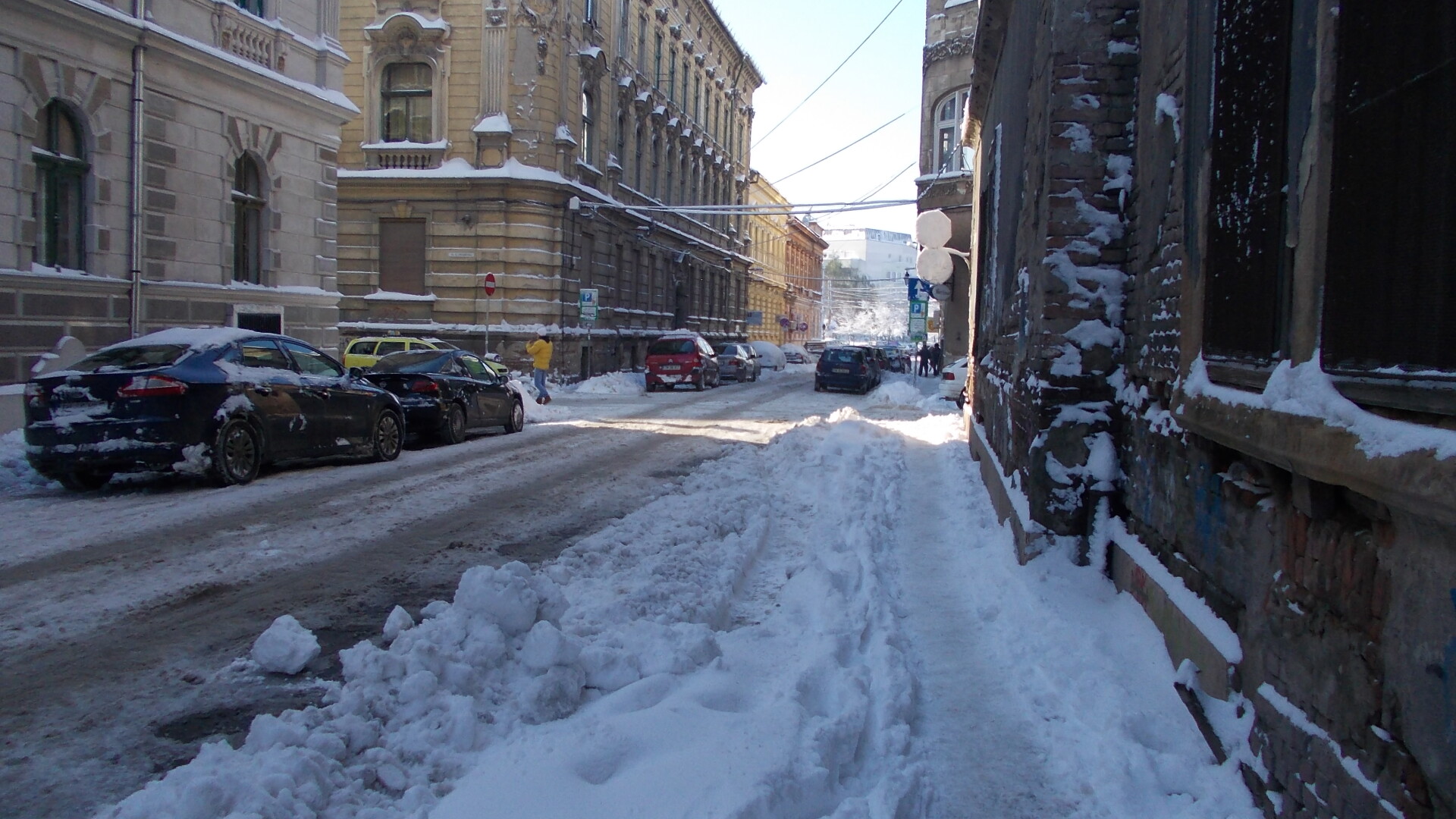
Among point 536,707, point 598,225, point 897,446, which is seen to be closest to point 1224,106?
point 536,707

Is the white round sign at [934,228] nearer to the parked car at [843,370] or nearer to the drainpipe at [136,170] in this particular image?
the parked car at [843,370]

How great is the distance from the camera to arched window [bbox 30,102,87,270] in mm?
14164

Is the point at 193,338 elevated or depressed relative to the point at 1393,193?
depressed

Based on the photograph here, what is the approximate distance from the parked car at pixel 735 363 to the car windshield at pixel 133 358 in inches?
1010

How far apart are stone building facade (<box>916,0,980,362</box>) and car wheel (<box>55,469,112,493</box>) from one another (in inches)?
854

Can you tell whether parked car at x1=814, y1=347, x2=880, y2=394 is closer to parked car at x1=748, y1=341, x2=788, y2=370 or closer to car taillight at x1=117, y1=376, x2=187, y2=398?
parked car at x1=748, y1=341, x2=788, y2=370

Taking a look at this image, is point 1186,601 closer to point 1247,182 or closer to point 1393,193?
point 1247,182

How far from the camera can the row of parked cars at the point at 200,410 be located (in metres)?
9.34

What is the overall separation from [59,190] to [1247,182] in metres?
16.0

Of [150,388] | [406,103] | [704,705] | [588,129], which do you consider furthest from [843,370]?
[704,705]

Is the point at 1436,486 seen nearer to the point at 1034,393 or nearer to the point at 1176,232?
the point at 1176,232

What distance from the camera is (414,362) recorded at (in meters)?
15.4

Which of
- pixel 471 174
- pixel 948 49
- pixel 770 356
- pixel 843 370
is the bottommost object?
pixel 843 370

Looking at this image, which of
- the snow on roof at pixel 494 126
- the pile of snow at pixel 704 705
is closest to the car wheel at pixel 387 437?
the pile of snow at pixel 704 705
